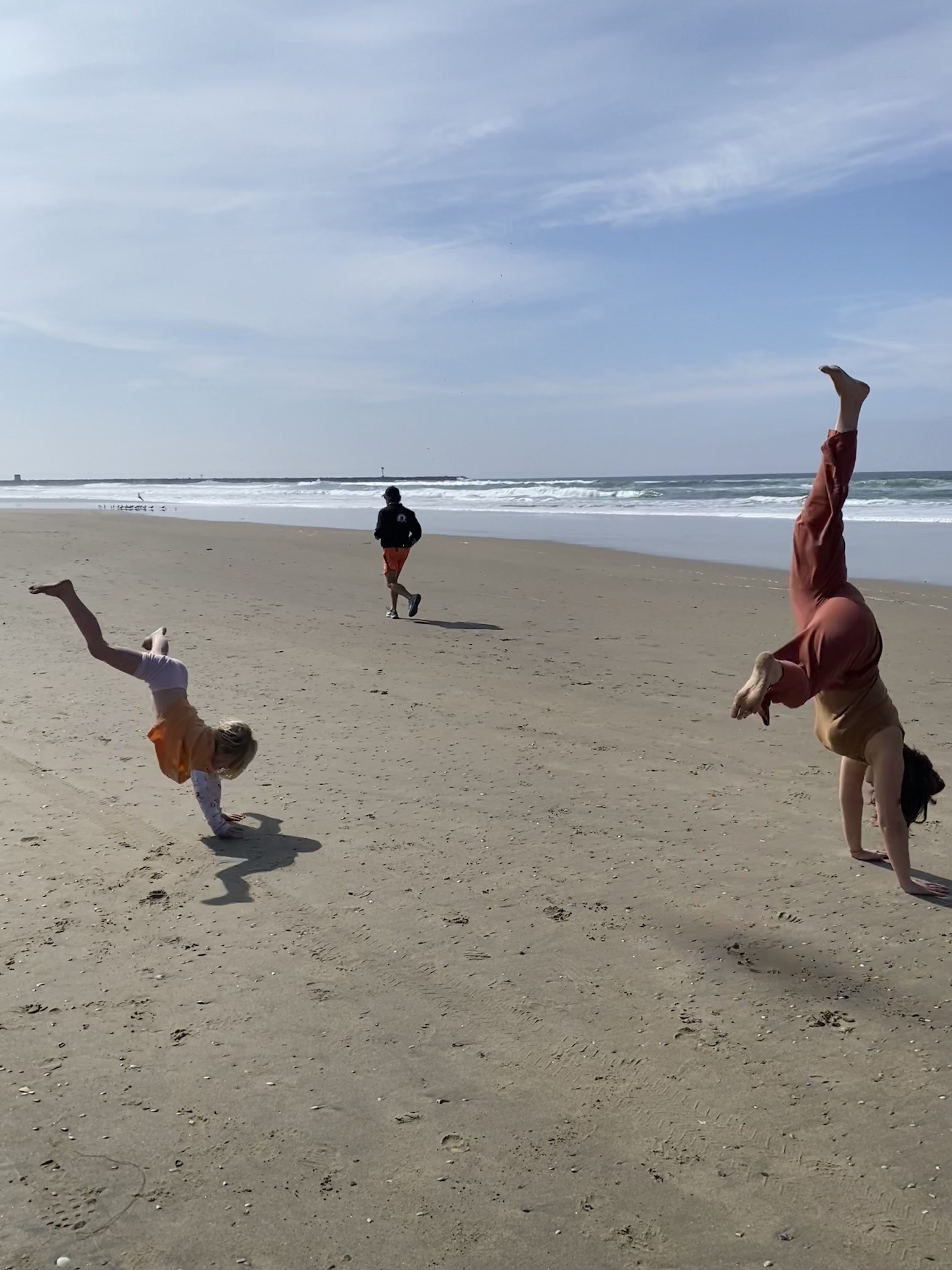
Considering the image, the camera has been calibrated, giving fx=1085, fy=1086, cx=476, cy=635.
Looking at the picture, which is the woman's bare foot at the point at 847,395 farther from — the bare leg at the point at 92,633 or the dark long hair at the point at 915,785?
the bare leg at the point at 92,633

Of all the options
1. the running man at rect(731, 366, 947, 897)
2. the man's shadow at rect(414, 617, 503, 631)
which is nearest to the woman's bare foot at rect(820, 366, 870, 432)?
the running man at rect(731, 366, 947, 897)

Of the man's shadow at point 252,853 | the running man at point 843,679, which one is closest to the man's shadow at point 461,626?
the man's shadow at point 252,853

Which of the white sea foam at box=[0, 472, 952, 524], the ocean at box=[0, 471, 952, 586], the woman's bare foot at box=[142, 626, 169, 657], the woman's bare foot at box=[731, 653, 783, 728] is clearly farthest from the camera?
the white sea foam at box=[0, 472, 952, 524]

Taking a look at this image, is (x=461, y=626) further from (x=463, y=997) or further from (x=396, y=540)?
(x=463, y=997)

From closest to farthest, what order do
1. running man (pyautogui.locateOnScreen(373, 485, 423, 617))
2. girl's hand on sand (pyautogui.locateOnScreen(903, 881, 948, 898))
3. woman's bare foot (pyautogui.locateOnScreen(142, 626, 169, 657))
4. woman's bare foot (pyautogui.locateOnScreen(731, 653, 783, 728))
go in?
1. woman's bare foot (pyautogui.locateOnScreen(731, 653, 783, 728))
2. girl's hand on sand (pyautogui.locateOnScreen(903, 881, 948, 898))
3. woman's bare foot (pyautogui.locateOnScreen(142, 626, 169, 657))
4. running man (pyautogui.locateOnScreen(373, 485, 423, 617))

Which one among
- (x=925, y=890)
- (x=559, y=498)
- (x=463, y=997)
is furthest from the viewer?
(x=559, y=498)

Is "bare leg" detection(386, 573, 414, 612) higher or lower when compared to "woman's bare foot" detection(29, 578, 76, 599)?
lower

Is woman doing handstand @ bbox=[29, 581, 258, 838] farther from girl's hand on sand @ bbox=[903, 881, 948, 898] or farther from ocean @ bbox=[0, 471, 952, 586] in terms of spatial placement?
ocean @ bbox=[0, 471, 952, 586]

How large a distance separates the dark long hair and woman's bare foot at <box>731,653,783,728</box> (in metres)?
1.32

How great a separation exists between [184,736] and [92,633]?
63 cm

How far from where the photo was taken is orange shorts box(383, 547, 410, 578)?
12250mm

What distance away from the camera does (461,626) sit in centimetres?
1138

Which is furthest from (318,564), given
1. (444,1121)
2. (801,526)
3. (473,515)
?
(473,515)

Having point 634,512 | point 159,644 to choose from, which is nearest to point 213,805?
point 159,644
